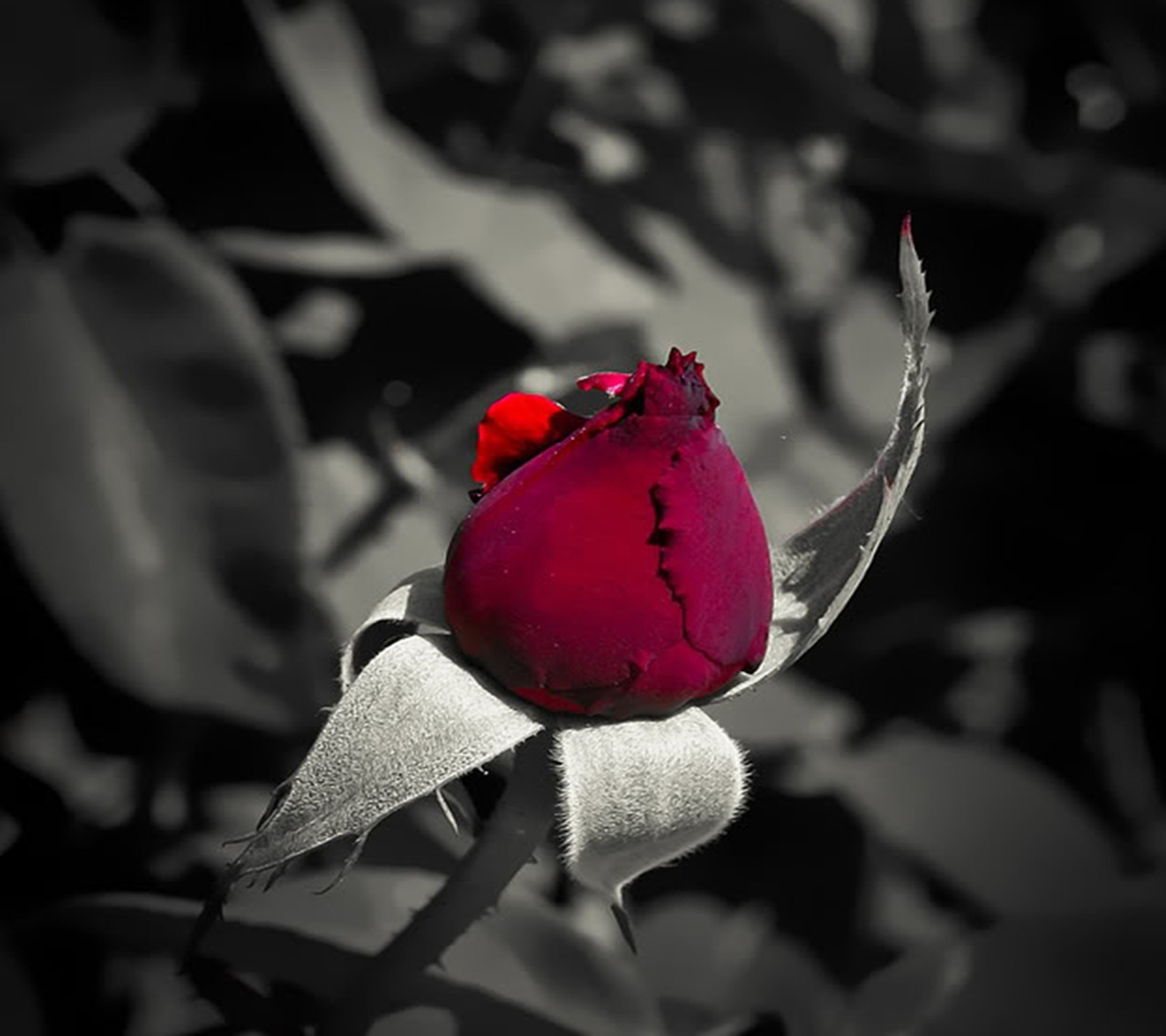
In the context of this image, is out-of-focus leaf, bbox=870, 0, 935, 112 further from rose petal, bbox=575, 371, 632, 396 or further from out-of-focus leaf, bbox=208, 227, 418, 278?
rose petal, bbox=575, 371, 632, 396

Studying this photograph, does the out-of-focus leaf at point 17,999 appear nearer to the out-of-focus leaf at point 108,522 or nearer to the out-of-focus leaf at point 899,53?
the out-of-focus leaf at point 108,522

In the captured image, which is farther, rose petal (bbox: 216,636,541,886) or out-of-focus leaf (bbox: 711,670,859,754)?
out-of-focus leaf (bbox: 711,670,859,754)

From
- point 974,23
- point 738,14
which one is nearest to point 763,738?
point 738,14

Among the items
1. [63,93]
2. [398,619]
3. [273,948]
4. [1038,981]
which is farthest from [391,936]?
[63,93]

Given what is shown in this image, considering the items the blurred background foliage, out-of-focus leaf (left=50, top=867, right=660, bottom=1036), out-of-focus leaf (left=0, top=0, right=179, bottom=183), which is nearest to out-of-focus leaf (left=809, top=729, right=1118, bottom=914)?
the blurred background foliage

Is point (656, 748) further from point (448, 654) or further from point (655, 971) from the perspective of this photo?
point (655, 971)

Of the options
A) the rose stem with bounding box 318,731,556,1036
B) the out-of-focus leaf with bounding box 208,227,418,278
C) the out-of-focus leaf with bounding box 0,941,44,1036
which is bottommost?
the out-of-focus leaf with bounding box 0,941,44,1036
